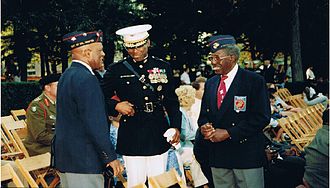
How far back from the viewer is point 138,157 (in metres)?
4.64

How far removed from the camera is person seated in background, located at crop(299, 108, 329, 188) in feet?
15.3

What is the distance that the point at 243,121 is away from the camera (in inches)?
174

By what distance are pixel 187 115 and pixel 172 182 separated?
346 cm

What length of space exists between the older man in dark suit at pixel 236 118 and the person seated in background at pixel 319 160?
495 mm

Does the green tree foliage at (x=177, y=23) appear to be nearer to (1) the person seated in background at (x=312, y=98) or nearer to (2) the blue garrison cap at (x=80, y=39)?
(1) the person seated in background at (x=312, y=98)

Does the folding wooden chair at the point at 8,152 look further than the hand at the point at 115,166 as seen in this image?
Yes

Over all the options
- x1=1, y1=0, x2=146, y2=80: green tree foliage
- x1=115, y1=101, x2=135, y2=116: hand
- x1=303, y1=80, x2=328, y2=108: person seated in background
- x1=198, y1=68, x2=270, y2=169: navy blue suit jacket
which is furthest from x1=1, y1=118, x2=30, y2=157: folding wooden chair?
x1=1, y1=0, x2=146, y2=80: green tree foliage

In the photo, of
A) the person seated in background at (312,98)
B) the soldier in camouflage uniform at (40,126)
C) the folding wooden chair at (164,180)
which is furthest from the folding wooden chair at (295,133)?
the person seated in background at (312,98)

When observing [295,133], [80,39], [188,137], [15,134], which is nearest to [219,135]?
[80,39]

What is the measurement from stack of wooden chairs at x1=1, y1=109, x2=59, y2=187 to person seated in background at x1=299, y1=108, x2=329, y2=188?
7.52 feet

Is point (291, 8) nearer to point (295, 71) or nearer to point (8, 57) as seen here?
point (295, 71)

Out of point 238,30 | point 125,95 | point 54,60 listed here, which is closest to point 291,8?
point 238,30

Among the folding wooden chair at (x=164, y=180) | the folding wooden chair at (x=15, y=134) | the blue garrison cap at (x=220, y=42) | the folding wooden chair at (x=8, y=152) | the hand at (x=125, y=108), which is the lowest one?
the folding wooden chair at (x=8, y=152)

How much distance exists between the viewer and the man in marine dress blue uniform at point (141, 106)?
462 centimetres
